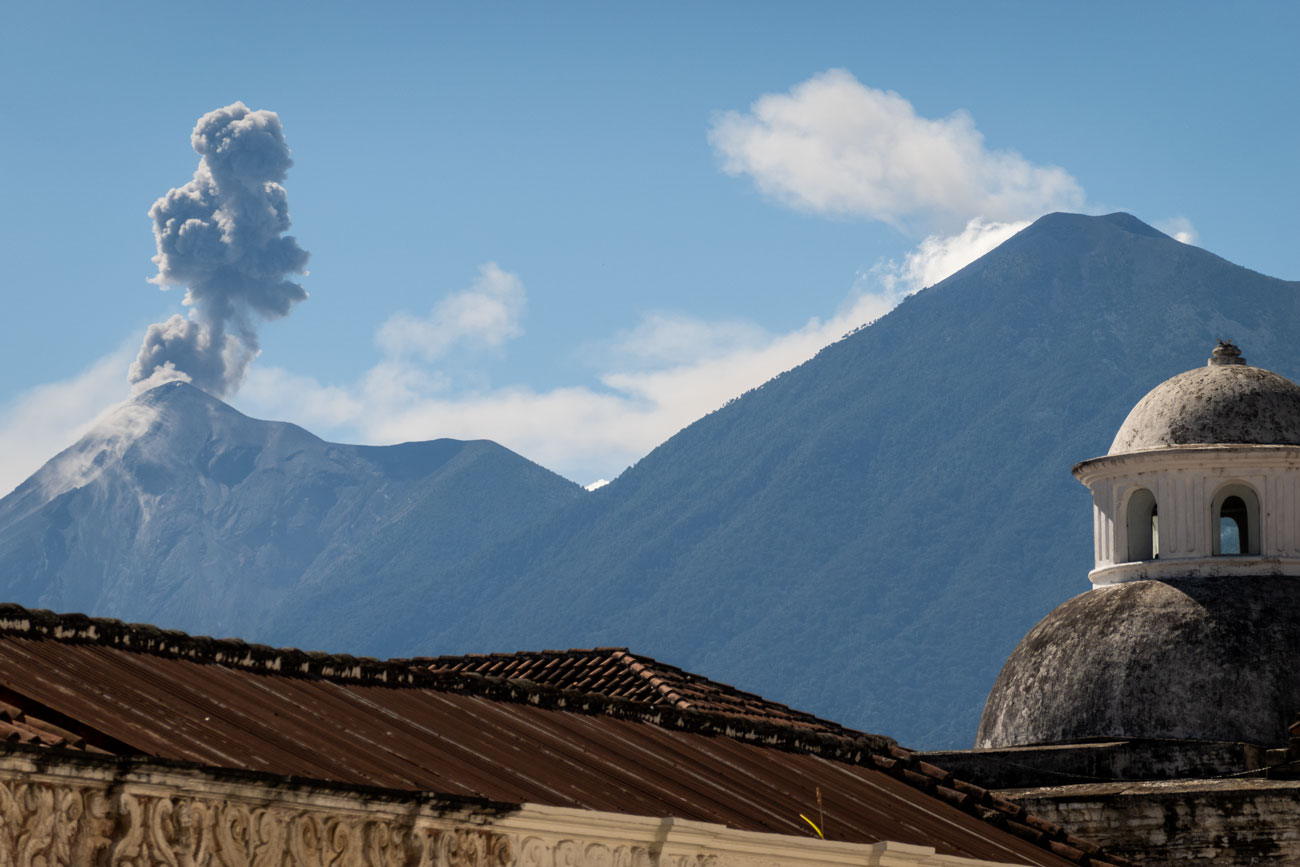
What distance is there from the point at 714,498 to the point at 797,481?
7387 millimetres

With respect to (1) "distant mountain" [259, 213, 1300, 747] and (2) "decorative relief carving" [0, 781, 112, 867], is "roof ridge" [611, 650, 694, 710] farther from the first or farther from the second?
(1) "distant mountain" [259, 213, 1300, 747]

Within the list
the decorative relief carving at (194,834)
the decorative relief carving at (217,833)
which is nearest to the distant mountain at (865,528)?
the decorative relief carving at (217,833)

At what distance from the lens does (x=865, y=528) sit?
569ft

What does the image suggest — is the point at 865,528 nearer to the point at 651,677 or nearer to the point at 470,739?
the point at 651,677

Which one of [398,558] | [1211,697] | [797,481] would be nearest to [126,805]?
[1211,697]

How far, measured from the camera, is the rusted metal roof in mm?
12133

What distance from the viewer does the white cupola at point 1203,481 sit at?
29172mm

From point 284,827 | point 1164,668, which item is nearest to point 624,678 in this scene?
point 1164,668

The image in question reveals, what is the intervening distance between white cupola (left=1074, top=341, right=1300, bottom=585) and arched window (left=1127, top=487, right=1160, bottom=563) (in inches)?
0.5

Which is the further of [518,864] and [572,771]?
[572,771]

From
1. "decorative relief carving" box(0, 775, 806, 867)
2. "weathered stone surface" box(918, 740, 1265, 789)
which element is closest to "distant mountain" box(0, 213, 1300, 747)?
"weathered stone surface" box(918, 740, 1265, 789)

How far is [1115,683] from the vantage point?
27.6 metres

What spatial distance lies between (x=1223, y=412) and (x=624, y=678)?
446 inches

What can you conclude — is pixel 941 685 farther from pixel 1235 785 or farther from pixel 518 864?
pixel 518 864
